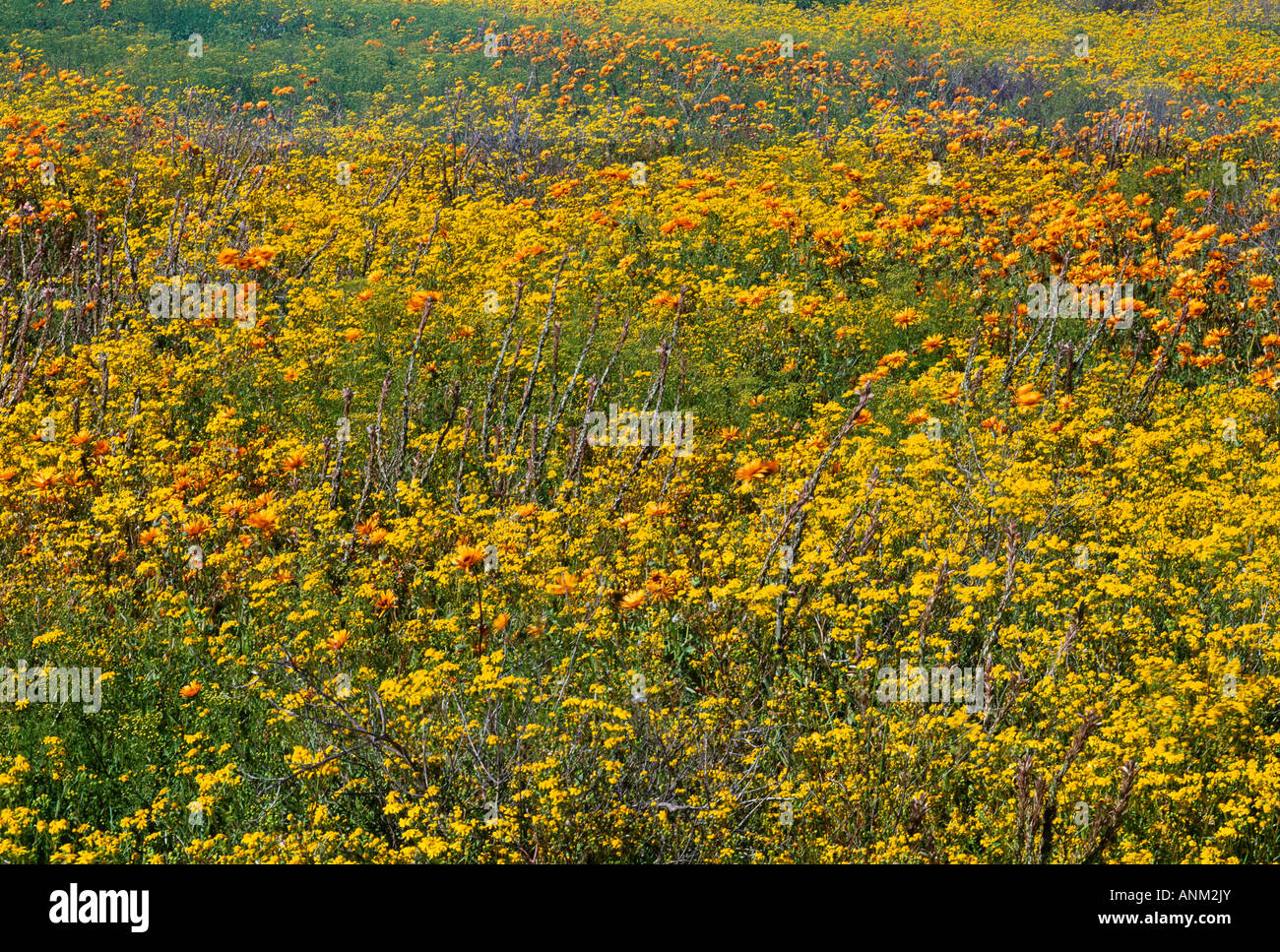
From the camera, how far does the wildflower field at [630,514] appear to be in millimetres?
2623

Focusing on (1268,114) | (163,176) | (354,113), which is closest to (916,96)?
(1268,114)

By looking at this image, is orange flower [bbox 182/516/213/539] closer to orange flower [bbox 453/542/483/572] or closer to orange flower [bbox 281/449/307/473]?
orange flower [bbox 281/449/307/473]

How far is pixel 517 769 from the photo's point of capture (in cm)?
249

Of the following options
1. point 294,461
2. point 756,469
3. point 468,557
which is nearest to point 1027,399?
point 756,469

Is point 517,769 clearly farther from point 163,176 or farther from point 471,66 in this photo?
point 471,66

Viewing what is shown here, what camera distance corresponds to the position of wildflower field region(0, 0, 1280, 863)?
2.62 m

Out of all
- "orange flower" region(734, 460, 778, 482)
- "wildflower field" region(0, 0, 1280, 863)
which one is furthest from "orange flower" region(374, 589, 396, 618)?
"orange flower" region(734, 460, 778, 482)

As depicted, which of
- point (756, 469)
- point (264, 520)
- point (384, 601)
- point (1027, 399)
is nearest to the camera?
point (384, 601)

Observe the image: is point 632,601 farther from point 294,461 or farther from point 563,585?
point 294,461

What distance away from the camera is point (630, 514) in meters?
3.94

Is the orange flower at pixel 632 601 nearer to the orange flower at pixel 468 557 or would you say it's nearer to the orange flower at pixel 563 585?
the orange flower at pixel 563 585

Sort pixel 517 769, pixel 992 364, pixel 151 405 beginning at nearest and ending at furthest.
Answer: pixel 517 769 < pixel 151 405 < pixel 992 364

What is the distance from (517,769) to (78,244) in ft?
Result: 17.4

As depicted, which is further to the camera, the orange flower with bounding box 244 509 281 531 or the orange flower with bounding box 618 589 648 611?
the orange flower with bounding box 244 509 281 531
